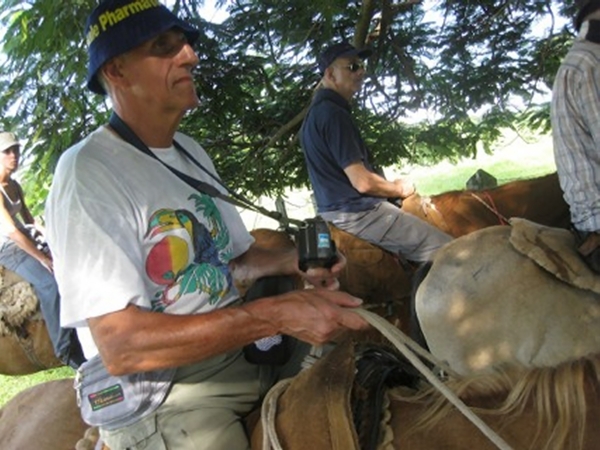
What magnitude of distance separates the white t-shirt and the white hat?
136 inches

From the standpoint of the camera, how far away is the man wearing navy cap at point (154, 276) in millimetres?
1636

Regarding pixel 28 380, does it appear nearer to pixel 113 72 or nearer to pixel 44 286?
pixel 44 286

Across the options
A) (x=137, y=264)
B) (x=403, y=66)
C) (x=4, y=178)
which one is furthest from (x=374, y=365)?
(x=403, y=66)

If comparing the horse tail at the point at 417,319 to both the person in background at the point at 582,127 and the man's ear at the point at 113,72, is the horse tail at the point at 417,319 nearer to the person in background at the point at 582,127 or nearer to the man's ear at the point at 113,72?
the person in background at the point at 582,127

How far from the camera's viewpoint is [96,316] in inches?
63.9

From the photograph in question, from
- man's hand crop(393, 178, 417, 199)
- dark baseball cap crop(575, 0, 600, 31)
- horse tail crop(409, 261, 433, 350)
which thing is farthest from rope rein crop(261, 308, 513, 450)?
man's hand crop(393, 178, 417, 199)

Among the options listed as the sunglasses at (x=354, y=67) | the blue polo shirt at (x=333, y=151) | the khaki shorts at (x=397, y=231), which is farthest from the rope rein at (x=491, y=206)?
the sunglasses at (x=354, y=67)

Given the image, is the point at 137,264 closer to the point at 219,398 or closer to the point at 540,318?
the point at 219,398

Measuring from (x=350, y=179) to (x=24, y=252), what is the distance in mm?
2991

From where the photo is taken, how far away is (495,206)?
512 centimetres

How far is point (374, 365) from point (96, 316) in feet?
2.80

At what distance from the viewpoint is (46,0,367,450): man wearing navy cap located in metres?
1.64

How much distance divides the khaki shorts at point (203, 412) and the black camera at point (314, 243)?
457mm

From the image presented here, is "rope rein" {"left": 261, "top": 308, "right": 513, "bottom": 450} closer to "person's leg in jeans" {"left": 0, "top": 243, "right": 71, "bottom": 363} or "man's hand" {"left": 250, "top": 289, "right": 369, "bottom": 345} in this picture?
"man's hand" {"left": 250, "top": 289, "right": 369, "bottom": 345}
